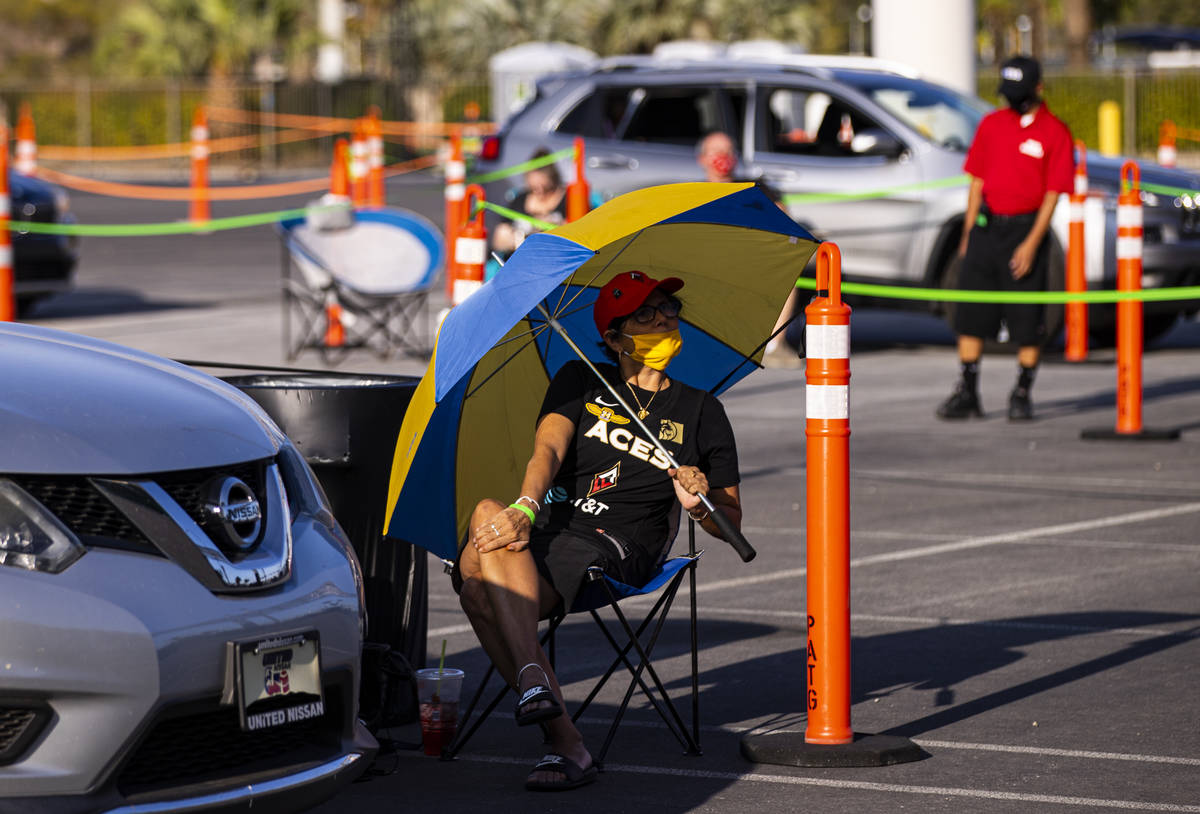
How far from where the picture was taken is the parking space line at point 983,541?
25.7 ft

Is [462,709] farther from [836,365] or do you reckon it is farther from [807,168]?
[807,168]

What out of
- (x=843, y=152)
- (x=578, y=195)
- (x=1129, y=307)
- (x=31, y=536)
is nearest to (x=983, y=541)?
(x=1129, y=307)

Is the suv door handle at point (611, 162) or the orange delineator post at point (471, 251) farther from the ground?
the suv door handle at point (611, 162)

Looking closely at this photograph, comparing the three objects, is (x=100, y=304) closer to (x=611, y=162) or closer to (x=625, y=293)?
(x=611, y=162)

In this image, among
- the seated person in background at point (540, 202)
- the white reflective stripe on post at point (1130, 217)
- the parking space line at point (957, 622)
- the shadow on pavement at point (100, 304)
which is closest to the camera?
the parking space line at point (957, 622)

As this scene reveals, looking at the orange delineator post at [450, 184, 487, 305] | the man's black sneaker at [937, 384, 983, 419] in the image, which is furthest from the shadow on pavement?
the orange delineator post at [450, 184, 487, 305]

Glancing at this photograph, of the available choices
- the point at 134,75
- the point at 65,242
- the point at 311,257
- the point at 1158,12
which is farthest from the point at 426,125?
the point at 1158,12

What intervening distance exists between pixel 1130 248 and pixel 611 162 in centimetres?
538

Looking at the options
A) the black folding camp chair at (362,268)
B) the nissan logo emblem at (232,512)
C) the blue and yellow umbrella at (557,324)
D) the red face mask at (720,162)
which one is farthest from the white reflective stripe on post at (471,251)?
the black folding camp chair at (362,268)

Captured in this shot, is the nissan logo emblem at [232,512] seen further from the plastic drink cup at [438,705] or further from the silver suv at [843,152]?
the silver suv at [843,152]

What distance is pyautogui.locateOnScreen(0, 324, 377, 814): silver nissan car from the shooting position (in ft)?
11.9

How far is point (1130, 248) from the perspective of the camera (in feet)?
35.0

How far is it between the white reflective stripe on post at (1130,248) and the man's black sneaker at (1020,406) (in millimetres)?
1354

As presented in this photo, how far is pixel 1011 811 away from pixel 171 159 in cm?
4027
